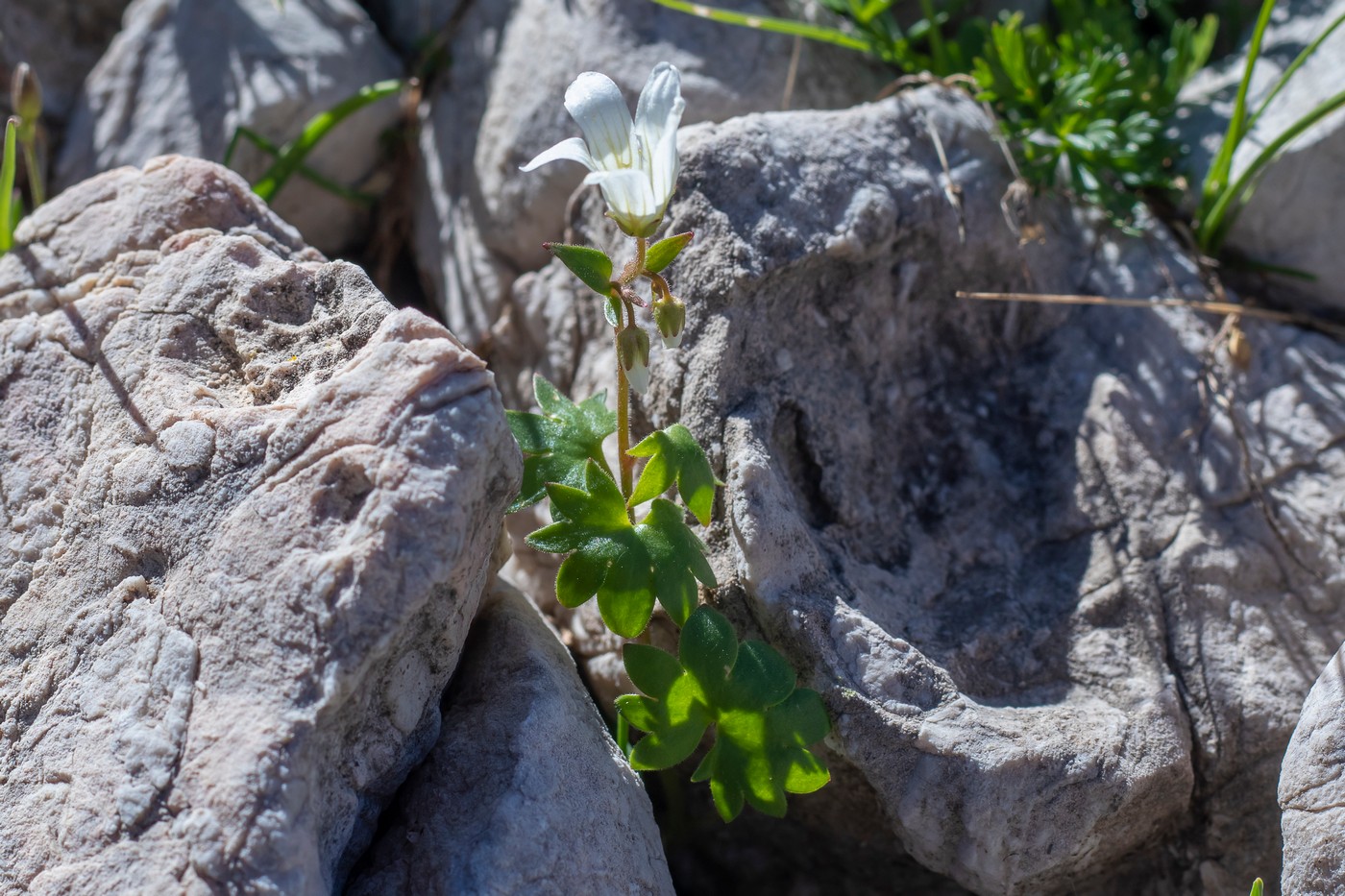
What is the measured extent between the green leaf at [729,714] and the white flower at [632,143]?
884 millimetres

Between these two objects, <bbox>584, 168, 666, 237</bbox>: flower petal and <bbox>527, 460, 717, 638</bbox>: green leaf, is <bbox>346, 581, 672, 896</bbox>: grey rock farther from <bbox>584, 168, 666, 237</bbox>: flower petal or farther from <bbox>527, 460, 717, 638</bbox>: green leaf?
<bbox>584, 168, 666, 237</bbox>: flower petal

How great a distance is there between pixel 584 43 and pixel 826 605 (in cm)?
214

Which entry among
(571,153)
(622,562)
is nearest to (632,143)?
(571,153)

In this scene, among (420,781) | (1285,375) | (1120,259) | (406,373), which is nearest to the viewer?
(406,373)

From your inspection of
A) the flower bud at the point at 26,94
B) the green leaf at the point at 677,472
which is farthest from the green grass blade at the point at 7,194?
the green leaf at the point at 677,472

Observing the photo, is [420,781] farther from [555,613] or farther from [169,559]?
[555,613]

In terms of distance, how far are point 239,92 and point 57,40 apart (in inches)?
46.7

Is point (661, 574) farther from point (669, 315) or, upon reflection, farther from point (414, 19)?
point (414, 19)

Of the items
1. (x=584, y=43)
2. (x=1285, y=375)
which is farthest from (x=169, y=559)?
(x=1285, y=375)

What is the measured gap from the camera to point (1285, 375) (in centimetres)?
309

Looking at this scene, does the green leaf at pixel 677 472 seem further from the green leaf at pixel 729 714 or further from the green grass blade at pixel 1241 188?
the green grass blade at pixel 1241 188

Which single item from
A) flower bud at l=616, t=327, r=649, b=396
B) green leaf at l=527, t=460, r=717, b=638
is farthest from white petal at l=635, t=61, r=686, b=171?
green leaf at l=527, t=460, r=717, b=638

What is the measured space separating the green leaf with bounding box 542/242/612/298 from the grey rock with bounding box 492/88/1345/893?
451 mm

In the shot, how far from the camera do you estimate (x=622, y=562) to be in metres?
2.30
